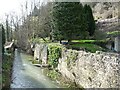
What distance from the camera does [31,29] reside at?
143 ft

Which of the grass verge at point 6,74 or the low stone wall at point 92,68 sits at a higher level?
the low stone wall at point 92,68

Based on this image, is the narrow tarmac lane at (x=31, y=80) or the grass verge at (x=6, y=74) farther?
the narrow tarmac lane at (x=31, y=80)

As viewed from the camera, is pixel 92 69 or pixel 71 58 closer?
pixel 92 69

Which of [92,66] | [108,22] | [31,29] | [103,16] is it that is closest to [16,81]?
[92,66]

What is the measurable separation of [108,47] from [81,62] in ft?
41.6

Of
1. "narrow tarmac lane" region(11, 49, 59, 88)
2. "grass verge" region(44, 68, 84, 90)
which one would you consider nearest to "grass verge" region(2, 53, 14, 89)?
"narrow tarmac lane" region(11, 49, 59, 88)

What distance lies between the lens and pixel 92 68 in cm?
1284

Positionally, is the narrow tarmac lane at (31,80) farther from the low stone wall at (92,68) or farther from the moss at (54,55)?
the moss at (54,55)

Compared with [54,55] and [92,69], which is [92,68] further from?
[54,55]

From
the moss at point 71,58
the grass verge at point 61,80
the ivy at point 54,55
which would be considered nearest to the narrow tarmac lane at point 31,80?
the grass verge at point 61,80

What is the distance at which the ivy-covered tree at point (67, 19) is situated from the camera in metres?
24.6

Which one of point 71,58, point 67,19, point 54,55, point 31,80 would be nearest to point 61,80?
point 71,58

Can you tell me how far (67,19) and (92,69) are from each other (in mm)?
12398

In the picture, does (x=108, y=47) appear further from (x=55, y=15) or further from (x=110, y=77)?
(x=110, y=77)
